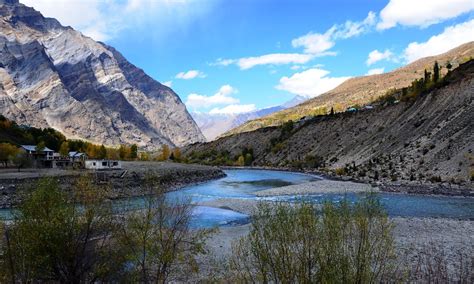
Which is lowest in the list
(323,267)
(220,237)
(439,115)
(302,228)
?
(220,237)

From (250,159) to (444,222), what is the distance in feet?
450

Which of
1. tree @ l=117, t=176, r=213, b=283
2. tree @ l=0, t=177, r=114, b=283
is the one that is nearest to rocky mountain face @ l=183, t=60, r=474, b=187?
tree @ l=117, t=176, r=213, b=283

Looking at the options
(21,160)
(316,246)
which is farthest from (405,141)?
(21,160)

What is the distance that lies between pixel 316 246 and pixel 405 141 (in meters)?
80.5

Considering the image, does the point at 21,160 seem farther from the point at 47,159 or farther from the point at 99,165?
the point at 99,165

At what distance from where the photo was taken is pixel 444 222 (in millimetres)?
35938

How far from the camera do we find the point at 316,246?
13438 millimetres

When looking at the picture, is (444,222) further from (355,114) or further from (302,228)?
(355,114)

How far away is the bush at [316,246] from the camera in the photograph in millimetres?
12844

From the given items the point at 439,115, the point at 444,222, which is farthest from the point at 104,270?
the point at 439,115

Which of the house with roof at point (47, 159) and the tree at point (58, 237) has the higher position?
the house with roof at point (47, 159)

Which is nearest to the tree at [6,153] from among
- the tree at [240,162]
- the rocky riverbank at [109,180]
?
the rocky riverbank at [109,180]

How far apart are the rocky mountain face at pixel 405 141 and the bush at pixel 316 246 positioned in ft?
173

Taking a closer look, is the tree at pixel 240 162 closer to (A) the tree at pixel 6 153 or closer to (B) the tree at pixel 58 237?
(A) the tree at pixel 6 153
